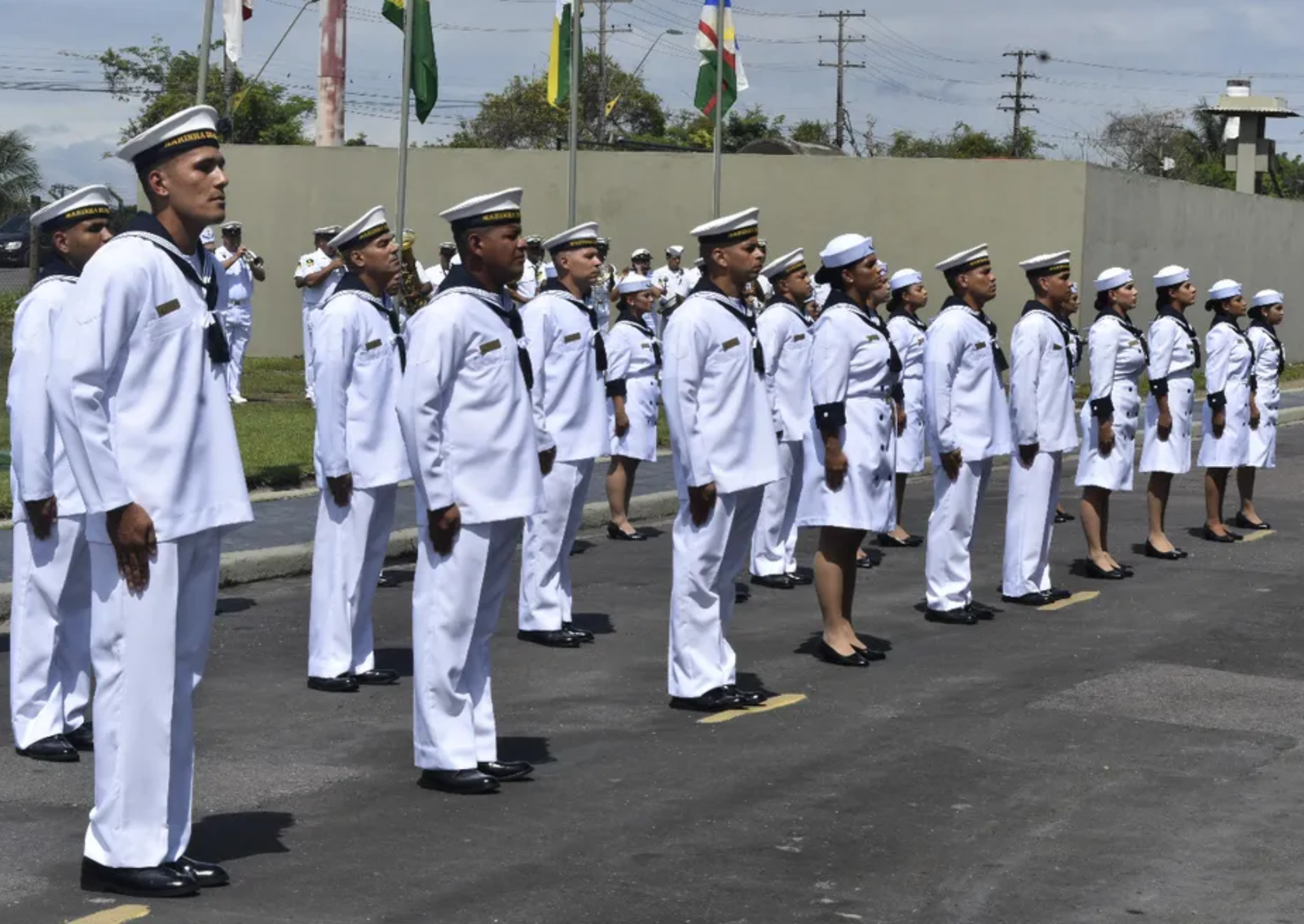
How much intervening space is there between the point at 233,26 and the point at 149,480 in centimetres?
1585

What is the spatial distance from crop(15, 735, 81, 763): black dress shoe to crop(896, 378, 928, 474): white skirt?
899 centimetres

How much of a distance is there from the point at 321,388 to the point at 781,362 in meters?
4.62

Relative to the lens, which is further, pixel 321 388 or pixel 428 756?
pixel 321 388

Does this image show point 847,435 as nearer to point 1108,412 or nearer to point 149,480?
point 1108,412

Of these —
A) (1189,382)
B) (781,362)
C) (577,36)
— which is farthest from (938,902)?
(577,36)

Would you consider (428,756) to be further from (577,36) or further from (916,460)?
(577,36)

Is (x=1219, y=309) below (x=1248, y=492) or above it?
above

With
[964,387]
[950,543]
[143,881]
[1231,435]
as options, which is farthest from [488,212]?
[1231,435]

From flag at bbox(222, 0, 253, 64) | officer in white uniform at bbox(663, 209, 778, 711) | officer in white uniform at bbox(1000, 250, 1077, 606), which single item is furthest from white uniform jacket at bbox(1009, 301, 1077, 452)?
flag at bbox(222, 0, 253, 64)

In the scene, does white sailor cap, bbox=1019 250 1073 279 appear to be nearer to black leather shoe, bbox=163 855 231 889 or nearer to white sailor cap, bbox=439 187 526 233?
white sailor cap, bbox=439 187 526 233

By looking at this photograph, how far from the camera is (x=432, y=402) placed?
7941 millimetres

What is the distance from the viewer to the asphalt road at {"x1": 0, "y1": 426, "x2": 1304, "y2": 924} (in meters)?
6.60

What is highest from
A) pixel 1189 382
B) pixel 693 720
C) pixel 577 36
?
pixel 577 36

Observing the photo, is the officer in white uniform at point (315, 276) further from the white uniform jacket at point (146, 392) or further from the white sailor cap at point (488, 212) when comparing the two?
the white uniform jacket at point (146, 392)
